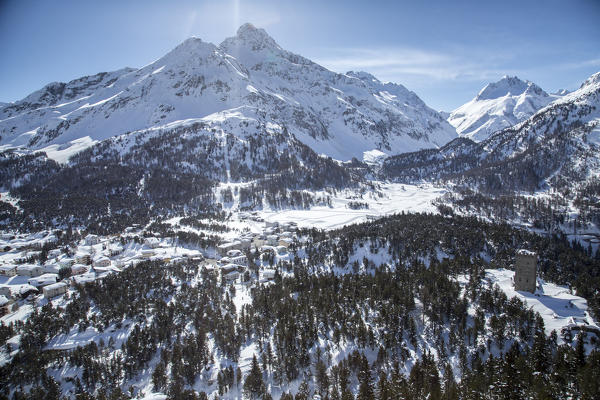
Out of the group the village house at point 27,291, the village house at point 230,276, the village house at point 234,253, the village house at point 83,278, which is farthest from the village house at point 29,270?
the village house at point 234,253

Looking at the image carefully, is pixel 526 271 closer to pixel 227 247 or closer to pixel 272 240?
pixel 272 240

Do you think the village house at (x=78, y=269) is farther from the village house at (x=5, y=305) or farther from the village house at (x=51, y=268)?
the village house at (x=5, y=305)

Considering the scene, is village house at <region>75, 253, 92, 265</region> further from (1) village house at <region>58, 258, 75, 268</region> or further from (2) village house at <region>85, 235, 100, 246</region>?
(2) village house at <region>85, 235, 100, 246</region>

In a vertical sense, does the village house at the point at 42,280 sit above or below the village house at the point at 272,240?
below

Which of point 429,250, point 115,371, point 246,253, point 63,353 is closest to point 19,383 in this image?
point 63,353

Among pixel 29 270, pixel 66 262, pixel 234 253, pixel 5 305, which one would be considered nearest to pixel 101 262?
pixel 66 262
